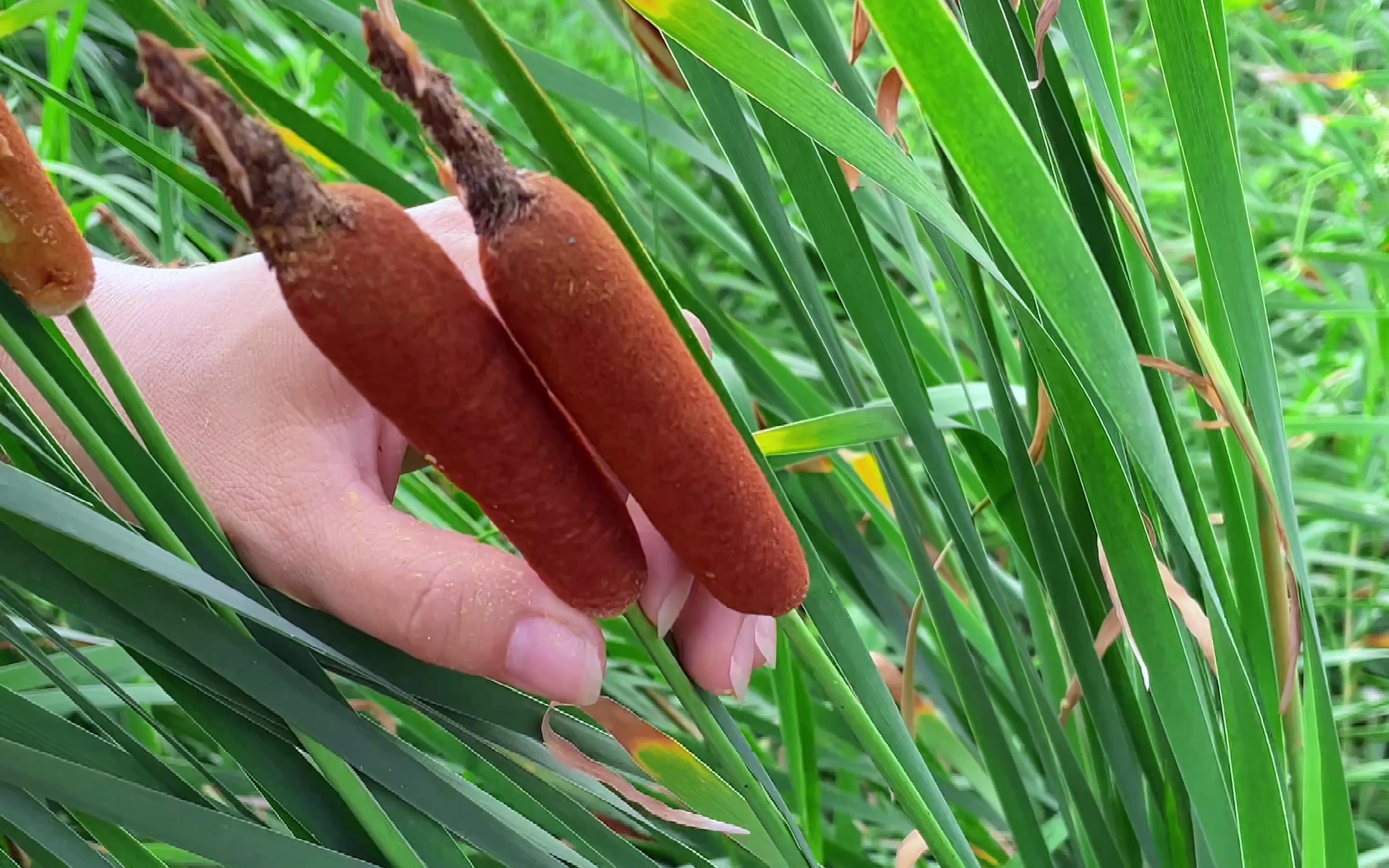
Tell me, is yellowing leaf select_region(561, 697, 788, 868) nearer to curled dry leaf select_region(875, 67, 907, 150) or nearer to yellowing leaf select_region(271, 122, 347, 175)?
curled dry leaf select_region(875, 67, 907, 150)

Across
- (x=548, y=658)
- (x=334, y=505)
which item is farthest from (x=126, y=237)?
(x=548, y=658)

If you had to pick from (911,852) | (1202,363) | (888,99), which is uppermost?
(888,99)

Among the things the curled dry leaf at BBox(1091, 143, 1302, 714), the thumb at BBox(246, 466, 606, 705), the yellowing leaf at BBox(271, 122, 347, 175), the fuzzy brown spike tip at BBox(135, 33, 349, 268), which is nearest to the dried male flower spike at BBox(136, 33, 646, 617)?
the fuzzy brown spike tip at BBox(135, 33, 349, 268)

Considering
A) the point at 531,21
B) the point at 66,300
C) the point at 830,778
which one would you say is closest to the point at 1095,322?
the point at 66,300

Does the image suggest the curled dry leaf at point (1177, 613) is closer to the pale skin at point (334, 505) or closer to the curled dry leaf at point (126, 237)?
the pale skin at point (334, 505)

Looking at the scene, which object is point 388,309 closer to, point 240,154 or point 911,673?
point 240,154

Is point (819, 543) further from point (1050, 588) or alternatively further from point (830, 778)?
point (830, 778)

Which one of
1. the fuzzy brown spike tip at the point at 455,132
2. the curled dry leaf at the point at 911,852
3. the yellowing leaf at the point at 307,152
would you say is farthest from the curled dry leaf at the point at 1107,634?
the yellowing leaf at the point at 307,152
